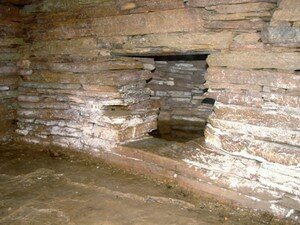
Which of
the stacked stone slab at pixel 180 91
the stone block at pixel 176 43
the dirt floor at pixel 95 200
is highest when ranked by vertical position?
the stone block at pixel 176 43

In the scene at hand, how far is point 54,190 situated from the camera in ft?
11.0

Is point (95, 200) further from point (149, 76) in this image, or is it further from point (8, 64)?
point (8, 64)

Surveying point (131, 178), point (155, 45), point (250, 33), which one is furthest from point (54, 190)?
point (250, 33)

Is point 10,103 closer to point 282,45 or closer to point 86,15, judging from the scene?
point 86,15

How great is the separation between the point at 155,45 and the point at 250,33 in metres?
1.12

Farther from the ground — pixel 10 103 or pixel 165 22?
pixel 165 22

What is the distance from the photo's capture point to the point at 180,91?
6754 millimetres

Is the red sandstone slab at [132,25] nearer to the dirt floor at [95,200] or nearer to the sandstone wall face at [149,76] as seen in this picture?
the sandstone wall face at [149,76]

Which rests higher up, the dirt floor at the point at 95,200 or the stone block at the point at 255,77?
the stone block at the point at 255,77

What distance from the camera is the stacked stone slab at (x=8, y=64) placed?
469cm

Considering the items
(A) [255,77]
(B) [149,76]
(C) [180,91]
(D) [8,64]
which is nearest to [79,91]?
(B) [149,76]

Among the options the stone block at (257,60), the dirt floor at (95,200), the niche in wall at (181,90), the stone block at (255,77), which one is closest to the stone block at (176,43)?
the stone block at (257,60)

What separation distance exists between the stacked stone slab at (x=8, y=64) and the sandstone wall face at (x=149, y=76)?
→ 0.14 feet

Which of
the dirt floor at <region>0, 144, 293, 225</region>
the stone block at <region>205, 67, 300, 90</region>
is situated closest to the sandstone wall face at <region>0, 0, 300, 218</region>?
the stone block at <region>205, 67, 300, 90</region>
